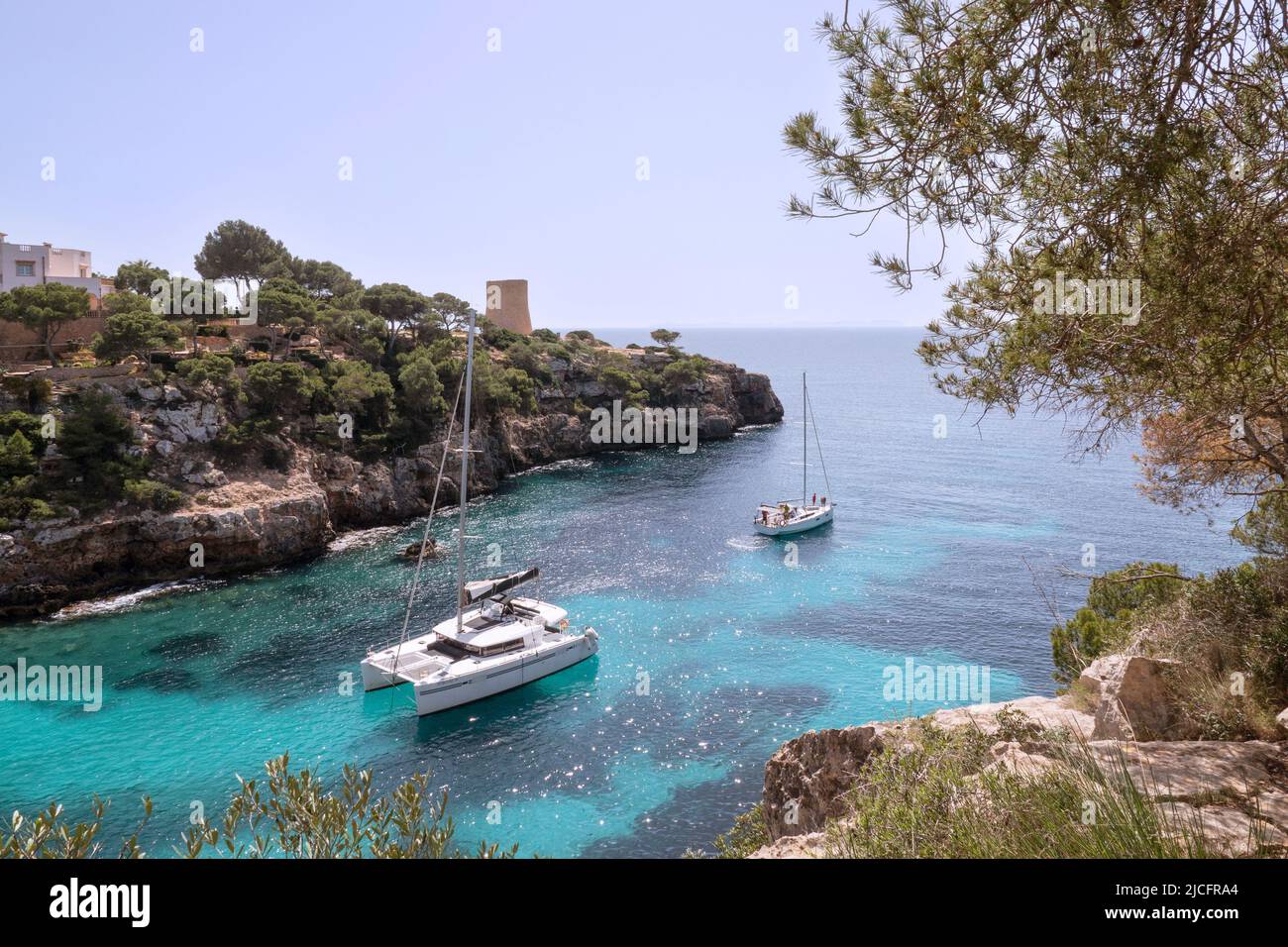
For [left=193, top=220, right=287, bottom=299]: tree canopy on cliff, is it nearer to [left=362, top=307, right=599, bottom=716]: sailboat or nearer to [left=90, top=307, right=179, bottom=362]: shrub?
[left=90, top=307, right=179, bottom=362]: shrub

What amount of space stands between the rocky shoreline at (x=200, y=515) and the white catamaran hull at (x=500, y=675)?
15344 millimetres

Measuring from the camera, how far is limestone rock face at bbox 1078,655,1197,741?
8102 mm

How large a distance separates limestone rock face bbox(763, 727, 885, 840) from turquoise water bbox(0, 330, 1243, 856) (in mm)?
3835

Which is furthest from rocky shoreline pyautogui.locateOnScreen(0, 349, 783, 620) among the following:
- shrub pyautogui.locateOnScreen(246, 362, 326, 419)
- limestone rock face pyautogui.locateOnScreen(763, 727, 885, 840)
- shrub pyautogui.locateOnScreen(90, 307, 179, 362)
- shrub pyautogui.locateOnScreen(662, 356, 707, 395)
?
limestone rock face pyautogui.locateOnScreen(763, 727, 885, 840)

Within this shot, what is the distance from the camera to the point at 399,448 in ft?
133

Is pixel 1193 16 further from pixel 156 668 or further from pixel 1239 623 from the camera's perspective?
pixel 156 668

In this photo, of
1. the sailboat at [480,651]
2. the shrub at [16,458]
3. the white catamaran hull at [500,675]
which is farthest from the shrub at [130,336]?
the white catamaran hull at [500,675]

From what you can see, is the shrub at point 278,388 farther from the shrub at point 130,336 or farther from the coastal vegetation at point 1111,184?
the coastal vegetation at point 1111,184

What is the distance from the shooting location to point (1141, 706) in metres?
8.34

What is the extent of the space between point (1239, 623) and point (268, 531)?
3198 cm

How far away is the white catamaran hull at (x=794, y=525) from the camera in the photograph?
3597cm

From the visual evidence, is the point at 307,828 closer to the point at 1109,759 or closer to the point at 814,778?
the point at 1109,759

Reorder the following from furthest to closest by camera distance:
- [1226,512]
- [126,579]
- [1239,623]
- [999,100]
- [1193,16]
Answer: [1226,512], [126,579], [1239,623], [999,100], [1193,16]

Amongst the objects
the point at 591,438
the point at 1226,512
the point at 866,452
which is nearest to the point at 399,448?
the point at 591,438
